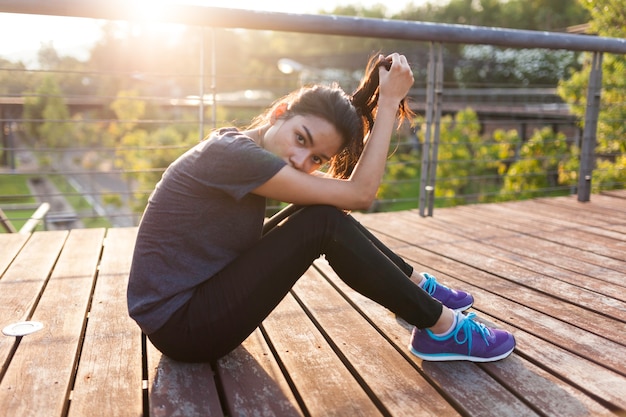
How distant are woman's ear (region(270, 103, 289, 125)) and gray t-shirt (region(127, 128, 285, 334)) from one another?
0.49 ft

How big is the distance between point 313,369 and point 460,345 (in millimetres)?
422

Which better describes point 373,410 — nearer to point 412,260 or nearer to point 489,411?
point 489,411

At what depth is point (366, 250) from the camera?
1642 mm

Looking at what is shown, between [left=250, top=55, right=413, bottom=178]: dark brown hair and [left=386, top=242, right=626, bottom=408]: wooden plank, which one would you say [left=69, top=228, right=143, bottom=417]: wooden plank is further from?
[left=386, top=242, right=626, bottom=408]: wooden plank

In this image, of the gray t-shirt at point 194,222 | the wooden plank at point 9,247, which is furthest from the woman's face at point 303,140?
the wooden plank at point 9,247

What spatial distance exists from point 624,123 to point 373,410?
6.58 metres

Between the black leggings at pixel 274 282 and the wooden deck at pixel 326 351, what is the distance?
0.12 meters

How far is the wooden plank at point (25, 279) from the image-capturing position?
199 centimetres

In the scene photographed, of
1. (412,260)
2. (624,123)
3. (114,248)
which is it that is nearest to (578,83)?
(624,123)

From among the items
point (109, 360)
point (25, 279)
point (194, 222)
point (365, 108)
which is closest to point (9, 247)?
point (25, 279)

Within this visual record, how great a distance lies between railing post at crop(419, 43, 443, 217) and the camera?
11.9ft

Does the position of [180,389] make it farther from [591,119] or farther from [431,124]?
[591,119]

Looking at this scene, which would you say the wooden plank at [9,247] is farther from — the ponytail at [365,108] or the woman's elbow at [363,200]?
the woman's elbow at [363,200]

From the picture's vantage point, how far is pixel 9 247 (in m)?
2.93
